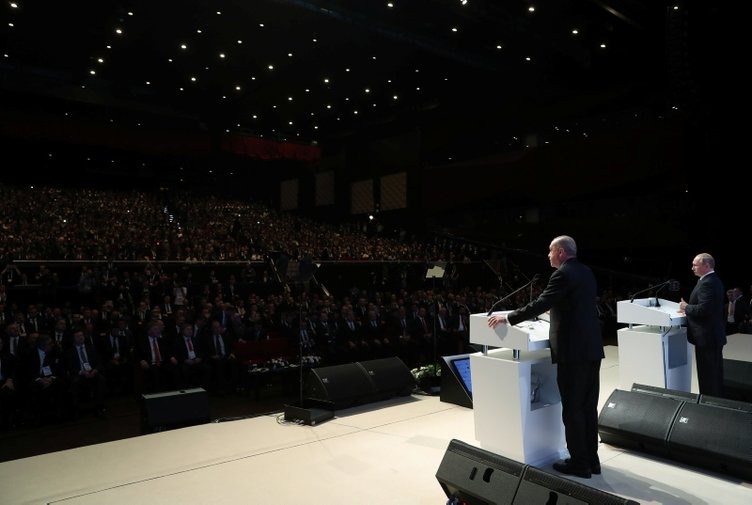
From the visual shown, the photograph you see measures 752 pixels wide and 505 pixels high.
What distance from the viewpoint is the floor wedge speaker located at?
513 centimetres

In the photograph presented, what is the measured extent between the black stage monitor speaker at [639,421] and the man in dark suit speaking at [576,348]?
627 millimetres

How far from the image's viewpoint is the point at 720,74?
44.7 feet

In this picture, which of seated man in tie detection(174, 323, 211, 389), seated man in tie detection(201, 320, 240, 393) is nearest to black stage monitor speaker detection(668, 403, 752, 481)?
seated man in tie detection(201, 320, 240, 393)

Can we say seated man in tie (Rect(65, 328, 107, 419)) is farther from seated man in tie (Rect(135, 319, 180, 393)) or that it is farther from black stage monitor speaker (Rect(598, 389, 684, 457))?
black stage monitor speaker (Rect(598, 389, 684, 457))

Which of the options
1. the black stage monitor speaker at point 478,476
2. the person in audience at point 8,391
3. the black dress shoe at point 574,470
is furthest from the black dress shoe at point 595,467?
the person in audience at point 8,391

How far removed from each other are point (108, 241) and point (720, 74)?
16.4 meters

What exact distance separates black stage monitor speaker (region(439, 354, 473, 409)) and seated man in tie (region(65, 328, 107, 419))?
4.46 m

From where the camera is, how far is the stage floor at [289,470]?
3.20m

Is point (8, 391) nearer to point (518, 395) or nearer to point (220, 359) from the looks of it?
point (220, 359)

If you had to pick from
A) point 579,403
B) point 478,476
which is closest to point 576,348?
point 579,403

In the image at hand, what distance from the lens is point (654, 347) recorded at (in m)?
4.62

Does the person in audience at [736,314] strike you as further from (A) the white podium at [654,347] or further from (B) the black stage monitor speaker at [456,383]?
(B) the black stage monitor speaker at [456,383]

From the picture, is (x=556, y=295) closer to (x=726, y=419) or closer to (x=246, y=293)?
(x=726, y=419)

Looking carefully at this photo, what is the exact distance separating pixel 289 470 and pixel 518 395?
165 centimetres
